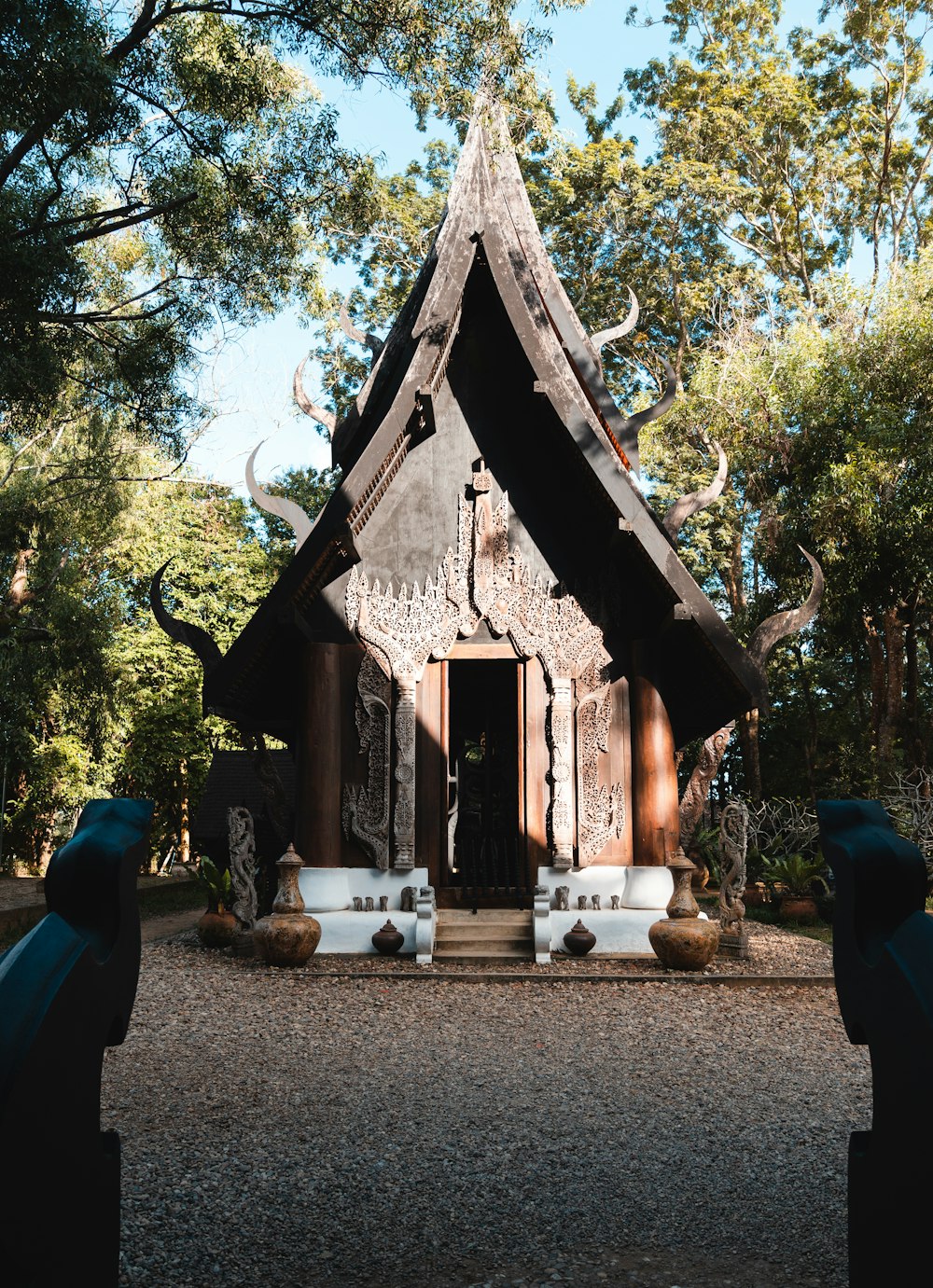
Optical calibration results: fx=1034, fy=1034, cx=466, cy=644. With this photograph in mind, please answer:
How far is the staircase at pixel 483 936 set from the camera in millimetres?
9055

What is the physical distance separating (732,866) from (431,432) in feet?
16.8

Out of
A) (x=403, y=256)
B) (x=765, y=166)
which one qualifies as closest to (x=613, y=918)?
(x=403, y=256)

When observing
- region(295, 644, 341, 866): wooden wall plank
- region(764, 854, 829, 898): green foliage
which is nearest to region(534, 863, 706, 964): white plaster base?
region(295, 644, 341, 866): wooden wall plank

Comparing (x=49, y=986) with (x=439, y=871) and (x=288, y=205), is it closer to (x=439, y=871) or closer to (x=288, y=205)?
(x=439, y=871)

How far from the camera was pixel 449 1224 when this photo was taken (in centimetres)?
339

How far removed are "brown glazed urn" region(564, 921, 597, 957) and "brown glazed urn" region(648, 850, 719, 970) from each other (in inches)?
23.9

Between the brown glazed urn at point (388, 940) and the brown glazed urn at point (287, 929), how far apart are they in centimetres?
52

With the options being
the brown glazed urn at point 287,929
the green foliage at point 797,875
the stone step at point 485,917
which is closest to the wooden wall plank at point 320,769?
the brown glazed urn at point 287,929

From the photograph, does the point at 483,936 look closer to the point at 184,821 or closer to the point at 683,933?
the point at 683,933

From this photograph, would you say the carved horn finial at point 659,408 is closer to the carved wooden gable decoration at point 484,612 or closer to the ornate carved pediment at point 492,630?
the carved wooden gable decoration at point 484,612

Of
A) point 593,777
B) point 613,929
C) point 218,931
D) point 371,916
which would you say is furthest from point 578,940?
point 218,931

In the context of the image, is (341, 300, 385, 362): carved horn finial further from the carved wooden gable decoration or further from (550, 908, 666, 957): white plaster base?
(550, 908, 666, 957): white plaster base

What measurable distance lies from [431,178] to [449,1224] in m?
24.0

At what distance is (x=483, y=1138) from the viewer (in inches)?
171
